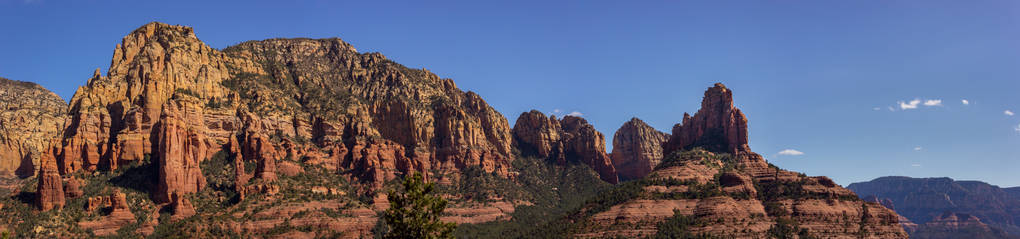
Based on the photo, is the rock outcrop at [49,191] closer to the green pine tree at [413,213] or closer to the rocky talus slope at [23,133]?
the rocky talus slope at [23,133]

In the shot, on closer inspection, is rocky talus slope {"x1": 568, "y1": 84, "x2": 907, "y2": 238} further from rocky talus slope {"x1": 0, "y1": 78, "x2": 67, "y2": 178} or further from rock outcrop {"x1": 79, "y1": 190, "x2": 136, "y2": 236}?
rocky talus slope {"x1": 0, "y1": 78, "x2": 67, "y2": 178}

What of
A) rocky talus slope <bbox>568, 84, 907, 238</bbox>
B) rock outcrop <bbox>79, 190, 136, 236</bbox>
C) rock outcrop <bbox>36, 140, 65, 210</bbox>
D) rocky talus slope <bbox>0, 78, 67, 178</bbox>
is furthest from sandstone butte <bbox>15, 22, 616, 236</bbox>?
rocky talus slope <bbox>568, 84, 907, 238</bbox>

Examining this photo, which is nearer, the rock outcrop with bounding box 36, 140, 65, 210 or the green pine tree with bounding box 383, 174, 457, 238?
the green pine tree with bounding box 383, 174, 457, 238

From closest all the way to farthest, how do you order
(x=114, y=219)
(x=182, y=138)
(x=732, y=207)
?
(x=114, y=219)
(x=732, y=207)
(x=182, y=138)

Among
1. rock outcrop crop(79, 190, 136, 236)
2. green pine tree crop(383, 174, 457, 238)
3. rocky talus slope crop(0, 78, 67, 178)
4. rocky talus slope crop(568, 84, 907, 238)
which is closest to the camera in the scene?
green pine tree crop(383, 174, 457, 238)

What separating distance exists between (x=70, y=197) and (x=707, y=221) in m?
127

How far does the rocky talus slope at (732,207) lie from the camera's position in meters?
142

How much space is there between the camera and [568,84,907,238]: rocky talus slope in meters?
142

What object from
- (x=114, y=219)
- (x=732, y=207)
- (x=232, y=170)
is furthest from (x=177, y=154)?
(x=732, y=207)

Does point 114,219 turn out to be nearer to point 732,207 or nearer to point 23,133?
point 23,133

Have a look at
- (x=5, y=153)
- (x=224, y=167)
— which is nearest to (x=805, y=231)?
(x=224, y=167)

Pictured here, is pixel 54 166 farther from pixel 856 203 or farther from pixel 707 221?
pixel 856 203

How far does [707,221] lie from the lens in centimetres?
14300

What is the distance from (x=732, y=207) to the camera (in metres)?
148
